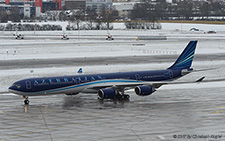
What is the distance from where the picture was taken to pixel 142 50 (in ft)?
334

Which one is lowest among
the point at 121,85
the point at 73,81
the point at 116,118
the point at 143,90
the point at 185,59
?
the point at 116,118

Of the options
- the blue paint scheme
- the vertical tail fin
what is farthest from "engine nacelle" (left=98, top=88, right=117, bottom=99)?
the vertical tail fin

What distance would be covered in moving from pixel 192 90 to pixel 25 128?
2721cm

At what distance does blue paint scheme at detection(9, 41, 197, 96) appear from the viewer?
141 ft

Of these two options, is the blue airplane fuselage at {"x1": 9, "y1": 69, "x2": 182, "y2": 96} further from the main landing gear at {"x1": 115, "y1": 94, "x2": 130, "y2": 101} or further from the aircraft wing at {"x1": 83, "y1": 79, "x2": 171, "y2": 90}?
the main landing gear at {"x1": 115, "y1": 94, "x2": 130, "y2": 101}

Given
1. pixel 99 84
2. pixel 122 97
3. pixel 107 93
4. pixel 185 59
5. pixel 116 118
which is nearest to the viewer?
pixel 116 118

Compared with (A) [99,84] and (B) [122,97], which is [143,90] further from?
(A) [99,84]

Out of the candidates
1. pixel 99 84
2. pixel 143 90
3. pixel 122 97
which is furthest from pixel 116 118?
pixel 122 97

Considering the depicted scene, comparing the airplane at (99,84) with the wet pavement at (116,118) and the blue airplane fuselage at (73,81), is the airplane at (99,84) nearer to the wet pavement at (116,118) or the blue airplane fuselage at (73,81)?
the blue airplane fuselage at (73,81)

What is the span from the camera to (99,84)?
45.8m

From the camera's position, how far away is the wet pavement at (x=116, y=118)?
31516 millimetres

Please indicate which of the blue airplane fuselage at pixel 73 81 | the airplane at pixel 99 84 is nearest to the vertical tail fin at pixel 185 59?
the airplane at pixel 99 84

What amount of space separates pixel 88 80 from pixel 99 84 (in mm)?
1427

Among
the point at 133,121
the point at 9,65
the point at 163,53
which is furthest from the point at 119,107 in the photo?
the point at 163,53
